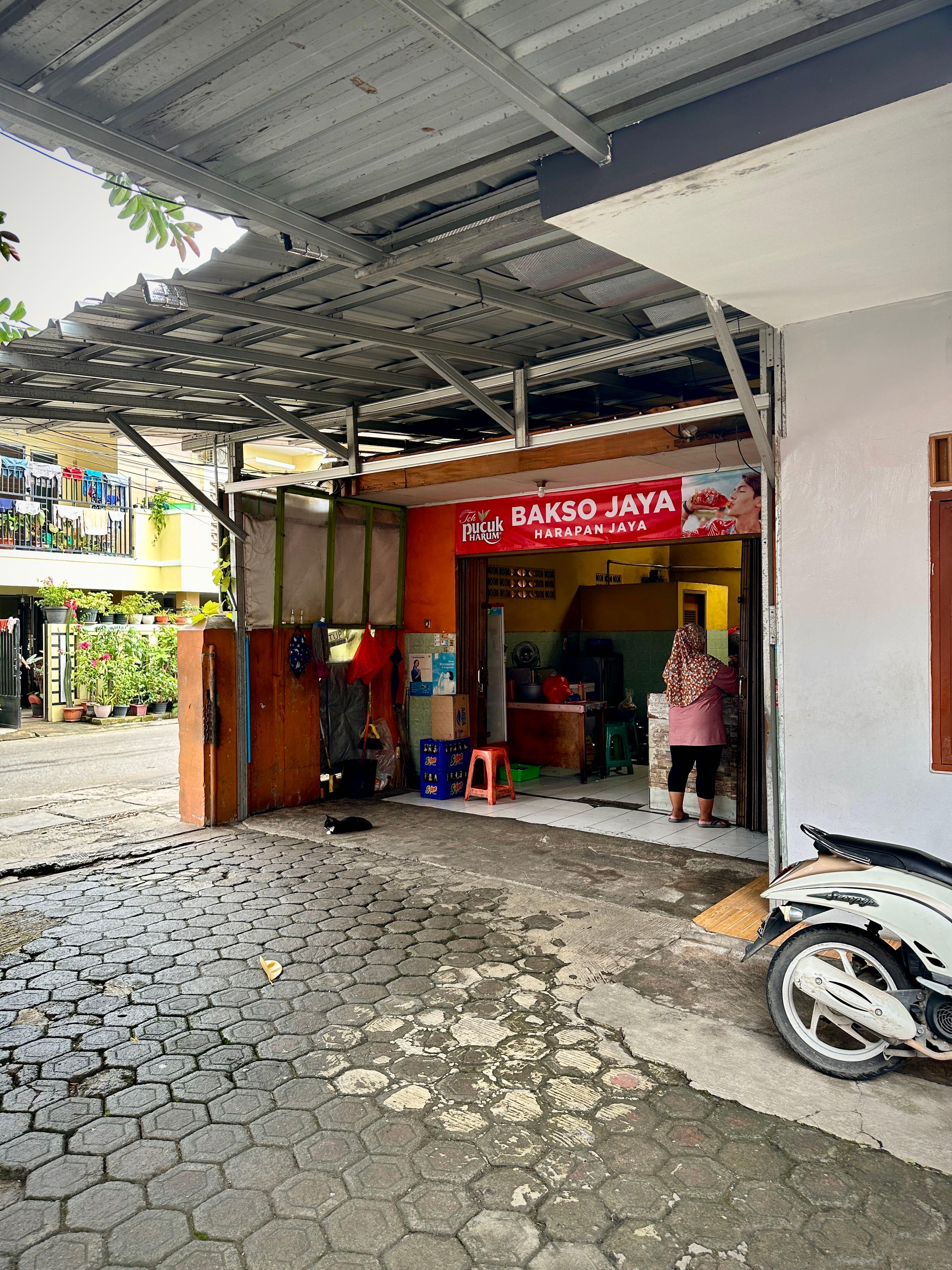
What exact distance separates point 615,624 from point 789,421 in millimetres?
7043

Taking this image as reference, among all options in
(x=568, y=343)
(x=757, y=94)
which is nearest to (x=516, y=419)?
(x=568, y=343)

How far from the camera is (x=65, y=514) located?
20.0 metres

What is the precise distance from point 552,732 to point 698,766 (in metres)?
2.72

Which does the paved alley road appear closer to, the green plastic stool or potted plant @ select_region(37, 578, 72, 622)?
potted plant @ select_region(37, 578, 72, 622)

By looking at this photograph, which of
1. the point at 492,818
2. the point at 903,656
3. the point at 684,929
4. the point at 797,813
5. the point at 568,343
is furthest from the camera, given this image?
the point at 492,818

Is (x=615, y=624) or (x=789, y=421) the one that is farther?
(x=615, y=624)

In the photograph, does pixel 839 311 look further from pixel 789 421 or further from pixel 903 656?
pixel 903 656

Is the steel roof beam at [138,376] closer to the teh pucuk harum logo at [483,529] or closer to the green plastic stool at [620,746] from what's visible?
the teh pucuk harum logo at [483,529]

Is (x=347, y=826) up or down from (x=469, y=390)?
down

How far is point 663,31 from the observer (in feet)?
8.04

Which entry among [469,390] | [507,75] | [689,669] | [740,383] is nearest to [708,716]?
[689,669]

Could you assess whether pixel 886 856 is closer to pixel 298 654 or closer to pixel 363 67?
pixel 363 67

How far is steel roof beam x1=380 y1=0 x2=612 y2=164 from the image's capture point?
2.21 metres

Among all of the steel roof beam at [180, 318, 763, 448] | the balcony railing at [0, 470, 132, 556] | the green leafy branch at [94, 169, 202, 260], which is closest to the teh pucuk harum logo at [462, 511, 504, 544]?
the steel roof beam at [180, 318, 763, 448]
